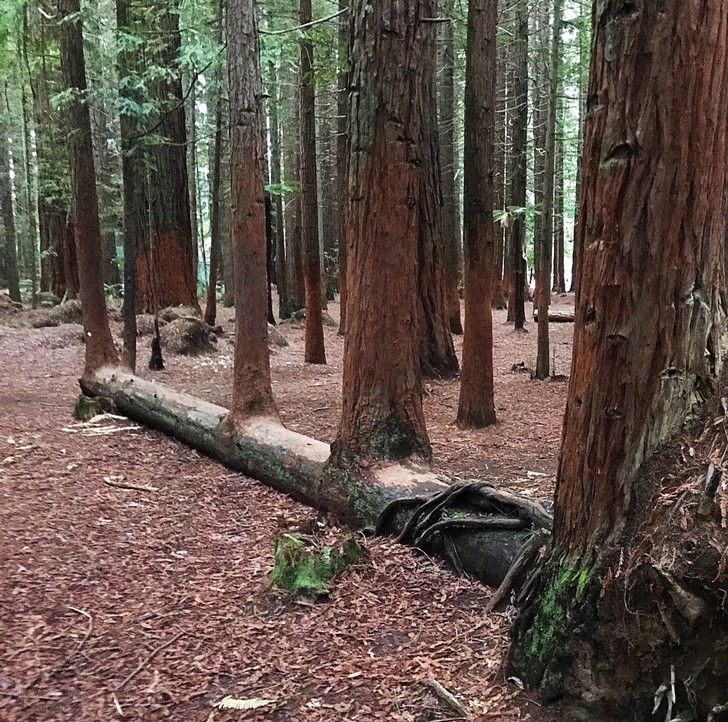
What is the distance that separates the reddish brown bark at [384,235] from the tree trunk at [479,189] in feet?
6.91

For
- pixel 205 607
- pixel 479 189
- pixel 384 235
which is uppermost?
pixel 479 189

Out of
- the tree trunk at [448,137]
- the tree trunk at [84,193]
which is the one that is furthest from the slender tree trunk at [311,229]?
the tree trunk at [84,193]

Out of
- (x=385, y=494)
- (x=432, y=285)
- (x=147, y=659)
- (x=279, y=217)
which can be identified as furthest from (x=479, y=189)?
(x=279, y=217)

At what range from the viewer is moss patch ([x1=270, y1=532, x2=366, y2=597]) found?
13.0 feet

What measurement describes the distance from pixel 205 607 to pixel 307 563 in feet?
2.10

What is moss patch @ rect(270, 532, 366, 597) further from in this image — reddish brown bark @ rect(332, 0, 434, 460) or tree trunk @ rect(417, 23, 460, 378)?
tree trunk @ rect(417, 23, 460, 378)

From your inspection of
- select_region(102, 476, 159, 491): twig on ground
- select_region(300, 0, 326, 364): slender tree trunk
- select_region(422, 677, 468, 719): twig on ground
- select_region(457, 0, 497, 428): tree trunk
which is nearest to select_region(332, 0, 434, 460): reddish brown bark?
select_region(102, 476, 159, 491): twig on ground

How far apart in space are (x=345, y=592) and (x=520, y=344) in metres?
10.7

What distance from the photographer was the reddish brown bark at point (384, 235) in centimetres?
496

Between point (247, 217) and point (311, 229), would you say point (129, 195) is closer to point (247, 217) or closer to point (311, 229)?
point (311, 229)

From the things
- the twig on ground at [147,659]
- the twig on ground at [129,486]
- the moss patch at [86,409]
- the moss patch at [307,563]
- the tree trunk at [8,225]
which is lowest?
the twig on ground at [147,659]

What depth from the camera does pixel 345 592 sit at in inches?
156

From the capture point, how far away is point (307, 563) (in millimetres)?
4070

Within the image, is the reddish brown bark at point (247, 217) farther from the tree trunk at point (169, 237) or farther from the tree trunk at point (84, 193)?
the tree trunk at point (169, 237)
